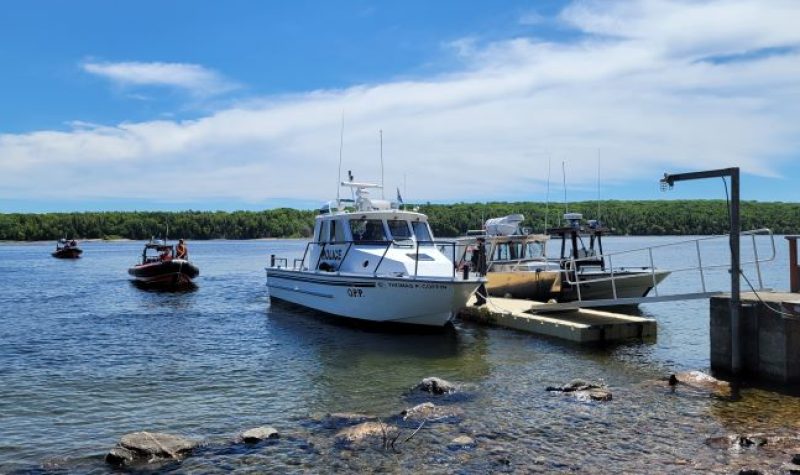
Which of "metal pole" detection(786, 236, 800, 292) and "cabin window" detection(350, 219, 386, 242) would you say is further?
"cabin window" detection(350, 219, 386, 242)

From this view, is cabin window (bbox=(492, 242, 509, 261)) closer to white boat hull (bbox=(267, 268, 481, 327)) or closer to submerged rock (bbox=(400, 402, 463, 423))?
white boat hull (bbox=(267, 268, 481, 327))

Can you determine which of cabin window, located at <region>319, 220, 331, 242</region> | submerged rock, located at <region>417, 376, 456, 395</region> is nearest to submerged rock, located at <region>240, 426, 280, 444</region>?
submerged rock, located at <region>417, 376, 456, 395</region>

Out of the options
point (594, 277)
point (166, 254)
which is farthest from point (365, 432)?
point (166, 254)

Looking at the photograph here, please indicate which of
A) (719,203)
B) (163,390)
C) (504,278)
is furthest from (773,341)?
(719,203)

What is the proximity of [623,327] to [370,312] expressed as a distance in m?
6.89

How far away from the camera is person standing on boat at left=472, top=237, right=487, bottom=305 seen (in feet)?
70.1

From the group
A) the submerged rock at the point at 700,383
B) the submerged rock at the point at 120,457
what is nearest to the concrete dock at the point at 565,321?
the submerged rock at the point at 700,383

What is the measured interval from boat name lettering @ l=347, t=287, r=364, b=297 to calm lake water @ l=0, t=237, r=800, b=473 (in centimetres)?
117

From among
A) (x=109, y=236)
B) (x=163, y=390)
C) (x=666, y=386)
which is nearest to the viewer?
(x=666, y=386)

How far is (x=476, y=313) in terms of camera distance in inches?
803

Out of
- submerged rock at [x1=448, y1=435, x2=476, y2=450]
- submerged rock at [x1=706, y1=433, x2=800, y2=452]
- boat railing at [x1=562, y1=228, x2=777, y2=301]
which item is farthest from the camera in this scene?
boat railing at [x1=562, y1=228, x2=777, y2=301]

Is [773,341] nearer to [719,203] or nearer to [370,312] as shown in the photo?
[370,312]

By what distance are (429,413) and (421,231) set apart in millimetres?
10702

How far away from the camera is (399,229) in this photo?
20.0 m
